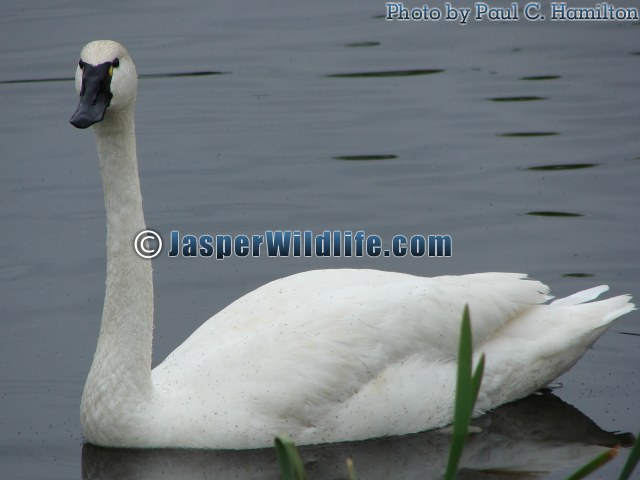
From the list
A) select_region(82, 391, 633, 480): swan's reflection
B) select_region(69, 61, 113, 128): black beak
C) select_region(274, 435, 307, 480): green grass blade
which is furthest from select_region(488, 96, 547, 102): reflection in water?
select_region(274, 435, 307, 480): green grass blade

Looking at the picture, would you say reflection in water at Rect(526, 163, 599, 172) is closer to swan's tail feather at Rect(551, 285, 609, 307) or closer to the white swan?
swan's tail feather at Rect(551, 285, 609, 307)

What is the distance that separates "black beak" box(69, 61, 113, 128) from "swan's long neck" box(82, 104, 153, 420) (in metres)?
0.31

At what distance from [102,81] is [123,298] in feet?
4.73

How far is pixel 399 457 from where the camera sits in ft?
27.2

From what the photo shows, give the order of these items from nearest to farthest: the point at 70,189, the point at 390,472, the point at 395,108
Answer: the point at 390,472 < the point at 70,189 < the point at 395,108

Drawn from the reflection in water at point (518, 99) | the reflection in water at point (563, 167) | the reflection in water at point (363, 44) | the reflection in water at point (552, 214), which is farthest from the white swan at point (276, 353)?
the reflection in water at point (363, 44)

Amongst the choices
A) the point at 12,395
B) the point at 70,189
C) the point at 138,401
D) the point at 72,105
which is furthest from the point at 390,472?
the point at 72,105

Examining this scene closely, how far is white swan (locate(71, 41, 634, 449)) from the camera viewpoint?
818 cm

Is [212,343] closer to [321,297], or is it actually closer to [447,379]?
[321,297]

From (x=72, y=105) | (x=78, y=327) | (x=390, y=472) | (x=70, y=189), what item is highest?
(x=72, y=105)

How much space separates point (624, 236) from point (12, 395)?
533cm

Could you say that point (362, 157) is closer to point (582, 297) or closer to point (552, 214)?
point (552, 214)

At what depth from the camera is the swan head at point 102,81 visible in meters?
7.65

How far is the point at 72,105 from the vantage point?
15375mm
